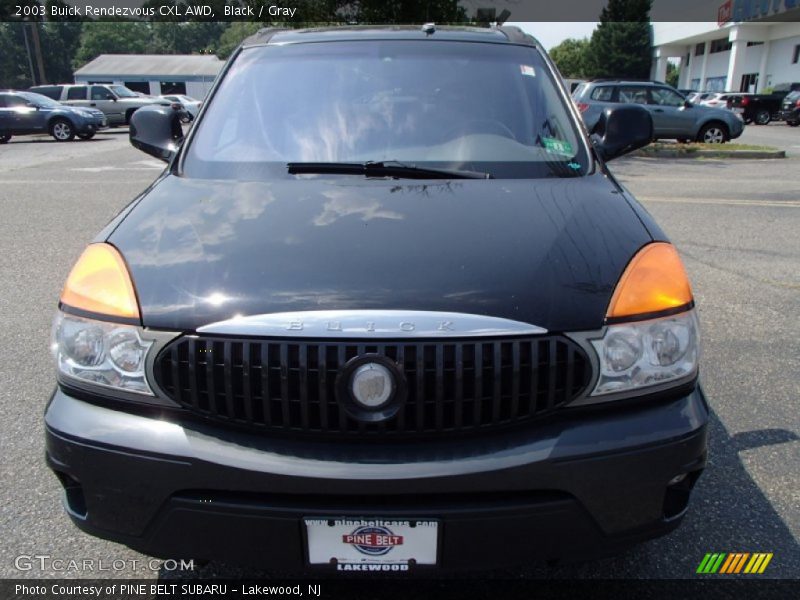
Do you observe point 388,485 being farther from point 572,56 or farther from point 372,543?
point 572,56

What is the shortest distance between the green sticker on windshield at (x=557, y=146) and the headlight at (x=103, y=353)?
184 centimetres

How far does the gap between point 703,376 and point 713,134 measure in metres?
16.3

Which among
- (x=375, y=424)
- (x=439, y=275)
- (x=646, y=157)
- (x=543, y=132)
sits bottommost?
(x=646, y=157)

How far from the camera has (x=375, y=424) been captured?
173 centimetres

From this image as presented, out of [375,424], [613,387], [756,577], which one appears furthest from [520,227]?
[756,577]

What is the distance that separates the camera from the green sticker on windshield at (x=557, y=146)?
2803mm

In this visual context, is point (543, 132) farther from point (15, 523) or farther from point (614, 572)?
point (15, 523)

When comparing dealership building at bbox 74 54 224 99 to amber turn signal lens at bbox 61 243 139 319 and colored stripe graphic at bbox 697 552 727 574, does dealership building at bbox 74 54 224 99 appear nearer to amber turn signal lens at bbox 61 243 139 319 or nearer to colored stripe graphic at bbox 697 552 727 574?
amber turn signal lens at bbox 61 243 139 319

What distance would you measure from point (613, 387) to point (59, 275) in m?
5.35

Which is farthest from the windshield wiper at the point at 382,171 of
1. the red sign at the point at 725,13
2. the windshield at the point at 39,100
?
the red sign at the point at 725,13

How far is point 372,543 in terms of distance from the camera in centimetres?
175

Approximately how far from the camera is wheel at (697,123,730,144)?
694 inches

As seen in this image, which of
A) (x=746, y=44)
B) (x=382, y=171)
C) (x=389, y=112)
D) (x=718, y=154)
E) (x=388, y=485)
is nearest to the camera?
(x=388, y=485)

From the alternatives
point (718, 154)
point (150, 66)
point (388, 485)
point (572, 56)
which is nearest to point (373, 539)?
point (388, 485)
